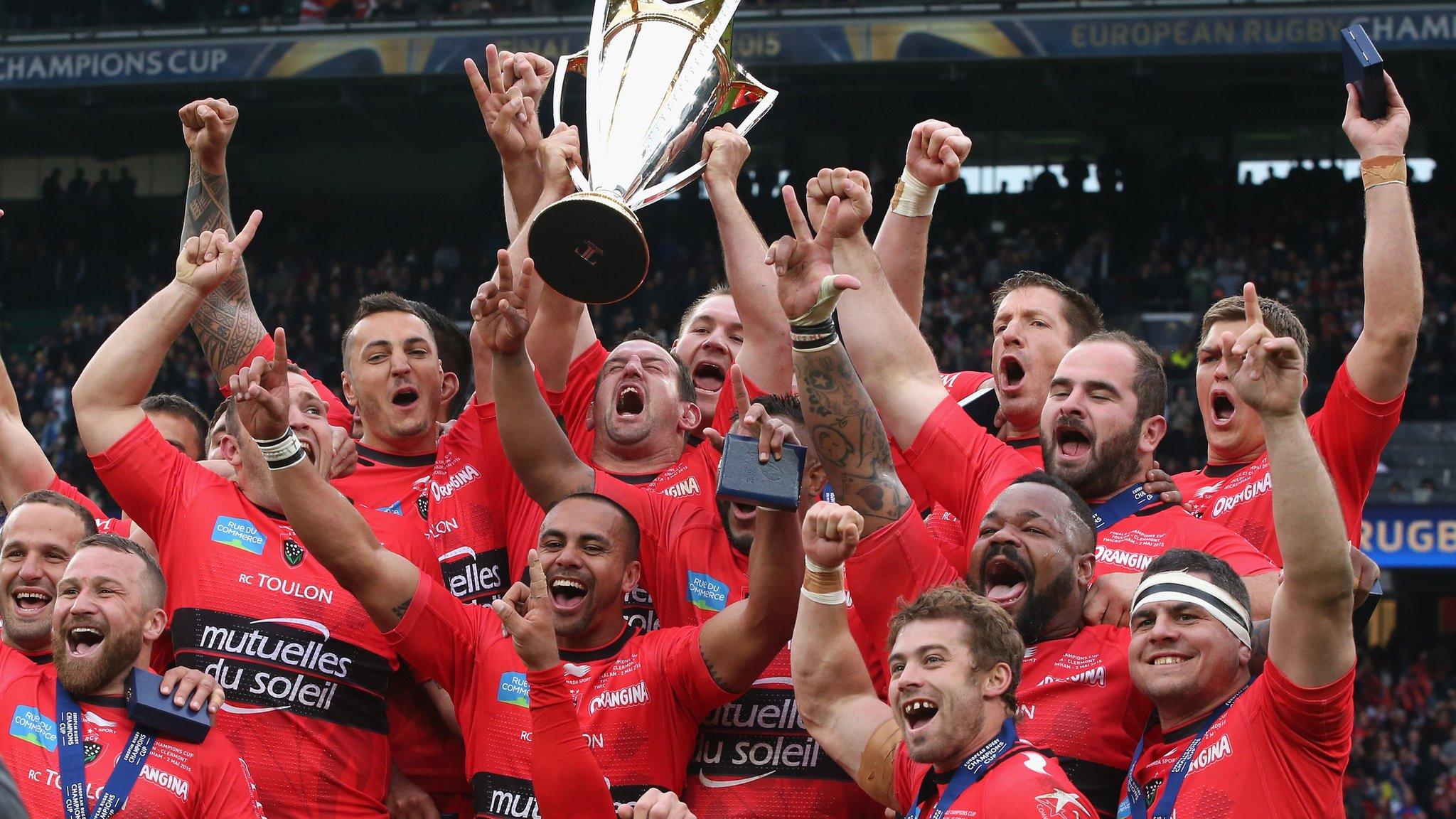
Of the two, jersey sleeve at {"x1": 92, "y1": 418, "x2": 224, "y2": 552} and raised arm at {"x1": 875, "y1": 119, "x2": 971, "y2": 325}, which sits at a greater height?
raised arm at {"x1": 875, "y1": 119, "x2": 971, "y2": 325}

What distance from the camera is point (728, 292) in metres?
6.05

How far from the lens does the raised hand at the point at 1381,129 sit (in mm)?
4156

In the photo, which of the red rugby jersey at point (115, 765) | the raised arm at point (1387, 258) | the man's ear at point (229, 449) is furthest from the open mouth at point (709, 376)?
the raised arm at point (1387, 258)

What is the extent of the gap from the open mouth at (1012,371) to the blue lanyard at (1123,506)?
2.08 feet

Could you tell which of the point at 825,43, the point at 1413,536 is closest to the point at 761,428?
the point at 1413,536

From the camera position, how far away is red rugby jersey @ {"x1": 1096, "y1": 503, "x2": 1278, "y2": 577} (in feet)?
13.6

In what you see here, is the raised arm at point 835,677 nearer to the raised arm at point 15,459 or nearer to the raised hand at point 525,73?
the raised hand at point 525,73

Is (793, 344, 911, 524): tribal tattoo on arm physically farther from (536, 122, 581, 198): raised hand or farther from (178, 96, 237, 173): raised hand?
(178, 96, 237, 173): raised hand

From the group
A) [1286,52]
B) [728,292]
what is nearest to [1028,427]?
[728,292]

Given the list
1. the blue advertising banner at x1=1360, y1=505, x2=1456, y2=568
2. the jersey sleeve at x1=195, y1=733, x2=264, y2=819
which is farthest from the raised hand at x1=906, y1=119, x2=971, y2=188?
the blue advertising banner at x1=1360, y1=505, x2=1456, y2=568

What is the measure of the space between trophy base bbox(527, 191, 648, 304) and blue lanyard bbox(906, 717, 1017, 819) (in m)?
1.28

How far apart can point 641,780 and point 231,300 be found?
230 centimetres

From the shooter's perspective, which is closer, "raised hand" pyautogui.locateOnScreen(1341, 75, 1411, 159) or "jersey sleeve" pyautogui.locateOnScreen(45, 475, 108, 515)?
"raised hand" pyautogui.locateOnScreen(1341, 75, 1411, 159)

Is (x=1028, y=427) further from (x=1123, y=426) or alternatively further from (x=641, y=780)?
(x=641, y=780)
